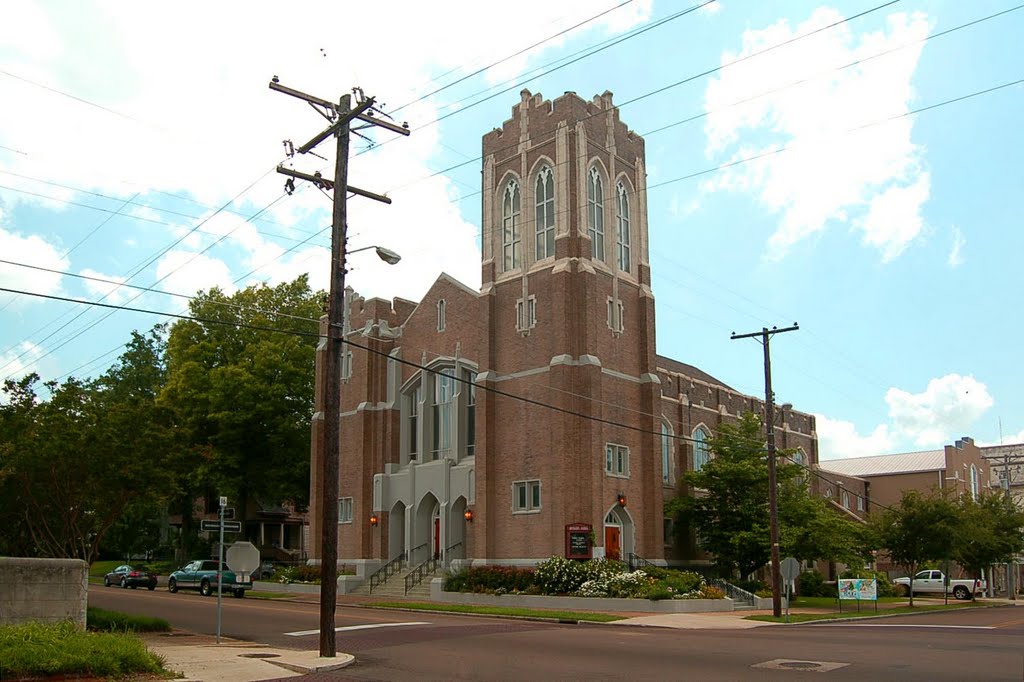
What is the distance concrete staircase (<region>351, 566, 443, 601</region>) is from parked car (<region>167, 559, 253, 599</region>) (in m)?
5.25

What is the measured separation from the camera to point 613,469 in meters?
38.8

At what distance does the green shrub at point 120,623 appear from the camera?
2255 cm

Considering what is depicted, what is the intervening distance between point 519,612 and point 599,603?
320 cm

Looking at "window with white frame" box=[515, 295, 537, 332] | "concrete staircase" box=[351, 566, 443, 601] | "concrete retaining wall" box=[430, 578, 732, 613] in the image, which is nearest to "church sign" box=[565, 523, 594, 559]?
"concrete retaining wall" box=[430, 578, 732, 613]

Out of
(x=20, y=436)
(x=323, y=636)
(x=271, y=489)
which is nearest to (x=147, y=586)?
(x=271, y=489)

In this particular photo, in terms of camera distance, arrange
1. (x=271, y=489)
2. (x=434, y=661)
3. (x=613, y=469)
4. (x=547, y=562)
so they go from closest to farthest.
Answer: (x=434, y=661), (x=547, y=562), (x=613, y=469), (x=271, y=489)

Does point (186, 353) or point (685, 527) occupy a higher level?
point (186, 353)

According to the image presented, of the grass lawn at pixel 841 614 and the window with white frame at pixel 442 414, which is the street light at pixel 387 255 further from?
the window with white frame at pixel 442 414

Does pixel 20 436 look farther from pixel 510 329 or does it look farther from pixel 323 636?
pixel 510 329

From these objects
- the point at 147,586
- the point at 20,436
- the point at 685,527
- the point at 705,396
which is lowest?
the point at 147,586

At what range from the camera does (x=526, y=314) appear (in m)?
40.1

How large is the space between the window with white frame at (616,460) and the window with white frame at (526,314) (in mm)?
5887

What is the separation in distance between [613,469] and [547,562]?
4.89 meters

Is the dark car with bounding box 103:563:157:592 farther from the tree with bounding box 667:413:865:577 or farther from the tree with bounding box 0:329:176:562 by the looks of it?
the tree with bounding box 667:413:865:577
